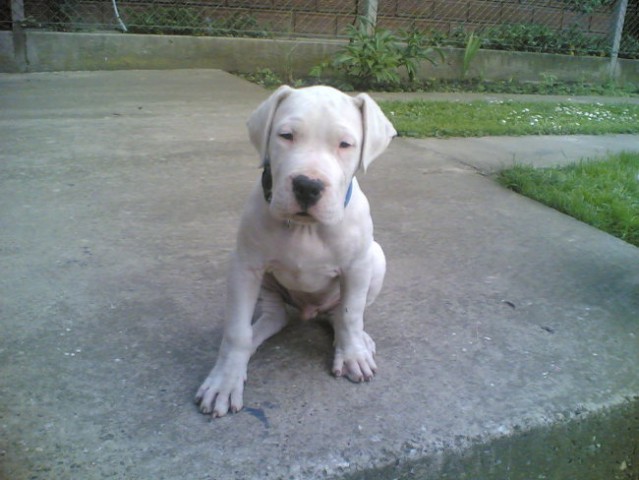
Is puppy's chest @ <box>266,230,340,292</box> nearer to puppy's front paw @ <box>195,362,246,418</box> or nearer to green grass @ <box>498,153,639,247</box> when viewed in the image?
puppy's front paw @ <box>195,362,246,418</box>

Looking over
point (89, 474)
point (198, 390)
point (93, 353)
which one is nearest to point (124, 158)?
point (93, 353)

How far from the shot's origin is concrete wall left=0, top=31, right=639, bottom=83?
28.4 ft

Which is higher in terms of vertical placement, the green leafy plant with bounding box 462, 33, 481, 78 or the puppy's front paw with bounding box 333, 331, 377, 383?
the green leafy plant with bounding box 462, 33, 481, 78

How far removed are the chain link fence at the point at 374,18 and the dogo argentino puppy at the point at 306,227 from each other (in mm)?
7802

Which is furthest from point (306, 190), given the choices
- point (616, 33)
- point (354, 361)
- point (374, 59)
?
point (616, 33)

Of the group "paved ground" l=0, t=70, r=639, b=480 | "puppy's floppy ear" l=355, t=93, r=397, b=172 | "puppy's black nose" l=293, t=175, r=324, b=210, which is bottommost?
"paved ground" l=0, t=70, r=639, b=480

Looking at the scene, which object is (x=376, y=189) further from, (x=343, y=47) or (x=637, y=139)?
(x=343, y=47)

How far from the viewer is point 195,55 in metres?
9.45

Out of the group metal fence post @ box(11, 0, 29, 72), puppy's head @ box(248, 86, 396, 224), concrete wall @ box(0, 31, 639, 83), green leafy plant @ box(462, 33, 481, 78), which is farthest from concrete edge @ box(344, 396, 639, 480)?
green leafy plant @ box(462, 33, 481, 78)

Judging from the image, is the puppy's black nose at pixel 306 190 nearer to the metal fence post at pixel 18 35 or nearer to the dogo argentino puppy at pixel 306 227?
the dogo argentino puppy at pixel 306 227

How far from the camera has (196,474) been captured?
1792mm

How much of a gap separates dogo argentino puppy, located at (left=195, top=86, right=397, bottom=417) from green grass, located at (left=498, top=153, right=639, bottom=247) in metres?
2.32

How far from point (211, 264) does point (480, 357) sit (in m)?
1.36

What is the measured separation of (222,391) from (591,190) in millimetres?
3476
